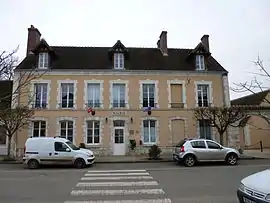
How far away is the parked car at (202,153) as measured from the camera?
1359cm

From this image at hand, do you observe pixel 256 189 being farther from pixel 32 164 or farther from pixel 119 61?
pixel 119 61

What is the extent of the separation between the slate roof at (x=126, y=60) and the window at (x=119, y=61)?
14.8 inches

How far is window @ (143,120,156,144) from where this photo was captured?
64.9 feet

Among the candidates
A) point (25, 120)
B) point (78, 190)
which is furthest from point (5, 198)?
point (25, 120)

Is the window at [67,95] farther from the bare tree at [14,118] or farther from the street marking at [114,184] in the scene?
the street marking at [114,184]

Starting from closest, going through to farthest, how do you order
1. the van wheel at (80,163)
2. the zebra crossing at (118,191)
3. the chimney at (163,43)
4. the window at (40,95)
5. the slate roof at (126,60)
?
the zebra crossing at (118,191) < the van wheel at (80,163) < the window at (40,95) < the slate roof at (126,60) < the chimney at (163,43)

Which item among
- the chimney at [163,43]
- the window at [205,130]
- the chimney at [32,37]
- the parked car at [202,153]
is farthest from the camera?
the chimney at [163,43]

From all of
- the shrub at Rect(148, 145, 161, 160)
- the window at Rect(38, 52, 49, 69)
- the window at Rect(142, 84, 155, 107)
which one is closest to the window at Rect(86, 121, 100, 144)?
the window at Rect(142, 84, 155, 107)

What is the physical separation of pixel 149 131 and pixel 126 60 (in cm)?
583

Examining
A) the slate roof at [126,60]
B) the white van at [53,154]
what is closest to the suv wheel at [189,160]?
the white van at [53,154]

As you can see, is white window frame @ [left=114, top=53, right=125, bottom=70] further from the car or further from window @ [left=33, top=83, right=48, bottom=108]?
the car

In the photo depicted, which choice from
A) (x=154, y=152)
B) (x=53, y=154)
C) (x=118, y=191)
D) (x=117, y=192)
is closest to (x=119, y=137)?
(x=154, y=152)

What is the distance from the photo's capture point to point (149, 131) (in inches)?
782

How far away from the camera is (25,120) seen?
17.8m
